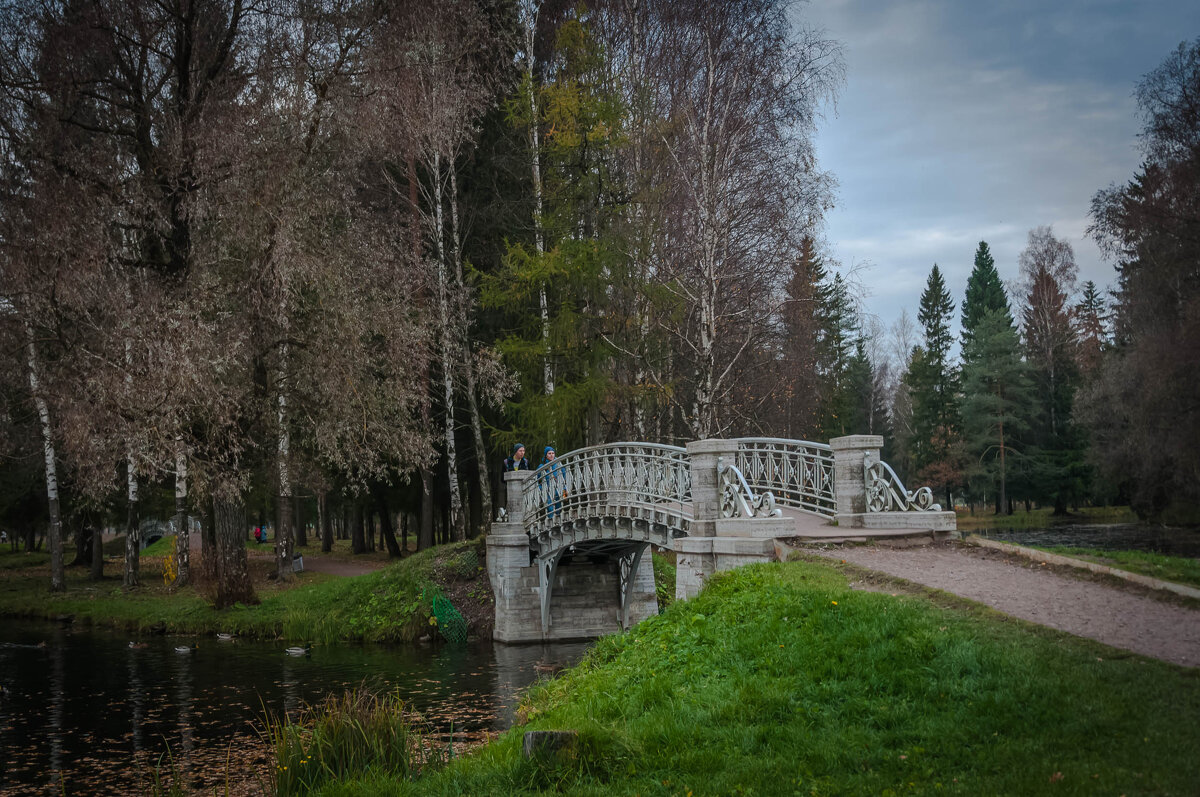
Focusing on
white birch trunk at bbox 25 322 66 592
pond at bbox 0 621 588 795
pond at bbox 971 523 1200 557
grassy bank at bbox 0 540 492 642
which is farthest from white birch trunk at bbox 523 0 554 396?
pond at bbox 971 523 1200 557

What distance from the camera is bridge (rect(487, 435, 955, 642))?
41.4 feet

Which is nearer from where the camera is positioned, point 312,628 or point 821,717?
point 821,717

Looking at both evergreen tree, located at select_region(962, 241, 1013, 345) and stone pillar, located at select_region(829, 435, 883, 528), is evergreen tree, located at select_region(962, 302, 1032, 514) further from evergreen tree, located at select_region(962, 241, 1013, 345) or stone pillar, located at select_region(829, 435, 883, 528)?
stone pillar, located at select_region(829, 435, 883, 528)

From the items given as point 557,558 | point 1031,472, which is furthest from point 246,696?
point 1031,472

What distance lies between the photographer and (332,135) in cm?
1806

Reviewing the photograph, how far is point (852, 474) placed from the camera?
43.8 ft

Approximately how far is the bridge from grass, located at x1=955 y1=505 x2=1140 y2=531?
86.3 feet

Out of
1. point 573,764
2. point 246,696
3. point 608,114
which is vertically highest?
point 608,114

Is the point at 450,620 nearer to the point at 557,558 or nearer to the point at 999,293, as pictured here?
the point at 557,558

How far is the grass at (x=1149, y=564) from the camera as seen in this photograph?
29.8 ft

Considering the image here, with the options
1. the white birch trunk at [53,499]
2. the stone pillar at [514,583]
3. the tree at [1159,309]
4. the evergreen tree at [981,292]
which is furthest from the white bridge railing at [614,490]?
the evergreen tree at [981,292]

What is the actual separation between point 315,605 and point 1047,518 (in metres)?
39.0

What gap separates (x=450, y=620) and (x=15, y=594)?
1297cm

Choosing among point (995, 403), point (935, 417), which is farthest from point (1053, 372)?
point (935, 417)
